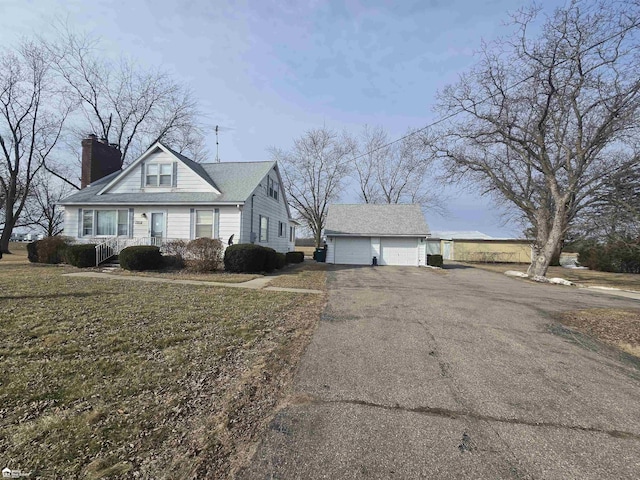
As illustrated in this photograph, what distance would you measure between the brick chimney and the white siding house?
1.45 meters

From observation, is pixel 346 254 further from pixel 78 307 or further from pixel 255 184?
pixel 78 307

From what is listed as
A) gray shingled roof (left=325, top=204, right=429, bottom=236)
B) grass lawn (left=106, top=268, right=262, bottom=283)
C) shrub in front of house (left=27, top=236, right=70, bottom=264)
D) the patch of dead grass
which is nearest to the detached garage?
gray shingled roof (left=325, top=204, right=429, bottom=236)

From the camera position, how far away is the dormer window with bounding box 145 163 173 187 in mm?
15867

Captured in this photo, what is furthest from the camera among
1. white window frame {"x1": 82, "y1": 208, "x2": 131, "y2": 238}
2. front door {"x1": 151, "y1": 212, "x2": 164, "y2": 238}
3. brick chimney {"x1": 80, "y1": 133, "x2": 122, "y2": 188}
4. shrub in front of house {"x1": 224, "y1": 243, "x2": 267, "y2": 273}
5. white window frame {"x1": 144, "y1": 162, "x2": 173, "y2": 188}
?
brick chimney {"x1": 80, "y1": 133, "x2": 122, "y2": 188}

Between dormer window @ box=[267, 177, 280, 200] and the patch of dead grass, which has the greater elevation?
dormer window @ box=[267, 177, 280, 200]

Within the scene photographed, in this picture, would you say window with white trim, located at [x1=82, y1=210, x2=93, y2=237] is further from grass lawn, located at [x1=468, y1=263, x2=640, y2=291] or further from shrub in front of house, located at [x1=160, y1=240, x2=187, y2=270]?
grass lawn, located at [x1=468, y1=263, x2=640, y2=291]

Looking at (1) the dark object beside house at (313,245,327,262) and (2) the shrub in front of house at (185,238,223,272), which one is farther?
(1) the dark object beside house at (313,245,327,262)

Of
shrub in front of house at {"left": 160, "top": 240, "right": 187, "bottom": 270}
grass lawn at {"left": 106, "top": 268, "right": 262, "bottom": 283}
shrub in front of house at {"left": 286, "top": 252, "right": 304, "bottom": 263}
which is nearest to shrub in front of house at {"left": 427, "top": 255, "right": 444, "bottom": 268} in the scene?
shrub in front of house at {"left": 286, "top": 252, "right": 304, "bottom": 263}

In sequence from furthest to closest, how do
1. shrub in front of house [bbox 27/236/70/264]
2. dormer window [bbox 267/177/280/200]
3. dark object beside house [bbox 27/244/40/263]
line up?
dormer window [bbox 267/177/280/200], dark object beside house [bbox 27/244/40/263], shrub in front of house [bbox 27/236/70/264]

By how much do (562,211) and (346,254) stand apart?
12.8 metres

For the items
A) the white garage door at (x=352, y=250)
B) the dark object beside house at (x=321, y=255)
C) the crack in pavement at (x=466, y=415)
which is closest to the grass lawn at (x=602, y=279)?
the white garage door at (x=352, y=250)

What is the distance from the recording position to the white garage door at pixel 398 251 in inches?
867

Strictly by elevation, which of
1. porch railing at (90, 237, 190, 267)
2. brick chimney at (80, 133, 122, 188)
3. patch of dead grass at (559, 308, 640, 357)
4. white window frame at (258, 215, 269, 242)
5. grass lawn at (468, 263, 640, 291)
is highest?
brick chimney at (80, 133, 122, 188)

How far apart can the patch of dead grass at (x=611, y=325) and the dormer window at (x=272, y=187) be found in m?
15.2
